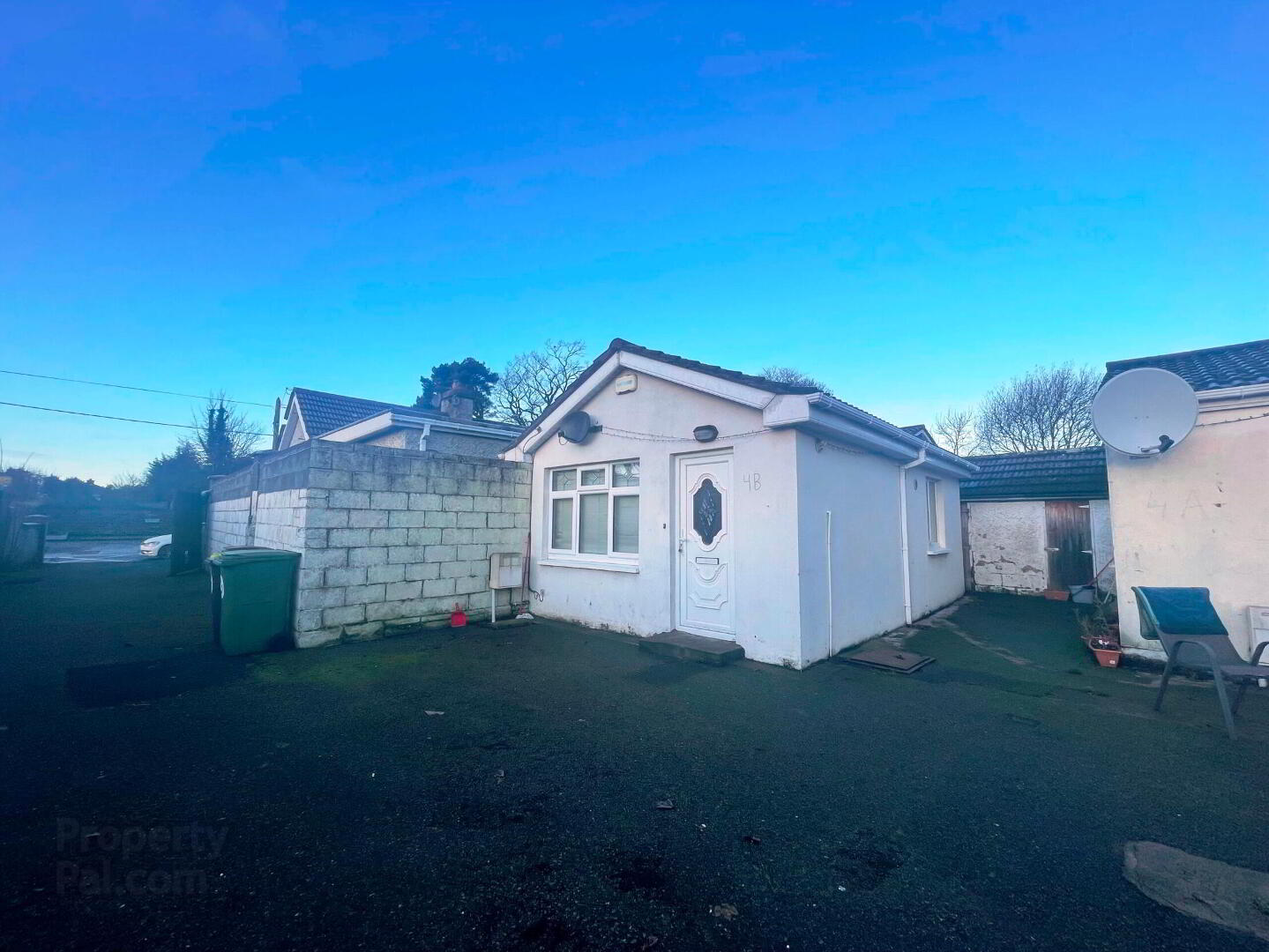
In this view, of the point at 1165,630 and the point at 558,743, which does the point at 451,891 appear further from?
the point at 1165,630

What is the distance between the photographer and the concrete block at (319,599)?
641cm

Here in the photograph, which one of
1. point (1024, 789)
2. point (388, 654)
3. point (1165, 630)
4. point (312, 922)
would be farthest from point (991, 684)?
point (388, 654)

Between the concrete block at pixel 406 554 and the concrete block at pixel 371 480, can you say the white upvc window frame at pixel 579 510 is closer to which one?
the concrete block at pixel 406 554

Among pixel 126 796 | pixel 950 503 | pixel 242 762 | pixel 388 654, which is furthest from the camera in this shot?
pixel 950 503

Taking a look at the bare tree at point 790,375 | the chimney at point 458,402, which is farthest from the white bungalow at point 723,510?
the bare tree at point 790,375

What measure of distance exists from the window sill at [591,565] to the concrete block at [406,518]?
2045mm

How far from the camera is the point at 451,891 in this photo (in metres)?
2.19

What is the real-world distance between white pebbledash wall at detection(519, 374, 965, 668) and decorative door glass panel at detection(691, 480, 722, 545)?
0.87 ft

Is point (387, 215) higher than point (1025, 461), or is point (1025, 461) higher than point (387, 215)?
point (387, 215)

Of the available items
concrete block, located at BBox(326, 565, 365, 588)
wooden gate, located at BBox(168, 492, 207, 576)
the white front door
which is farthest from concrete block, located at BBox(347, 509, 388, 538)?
wooden gate, located at BBox(168, 492, 207, 576)

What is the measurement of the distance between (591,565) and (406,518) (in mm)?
2775

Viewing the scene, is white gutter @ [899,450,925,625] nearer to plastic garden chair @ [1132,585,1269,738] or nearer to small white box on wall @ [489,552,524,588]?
plastic garden chair @ [1132,585,1269,738]

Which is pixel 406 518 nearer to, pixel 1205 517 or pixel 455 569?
pixel 455 569

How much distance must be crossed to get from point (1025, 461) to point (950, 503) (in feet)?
11.8
